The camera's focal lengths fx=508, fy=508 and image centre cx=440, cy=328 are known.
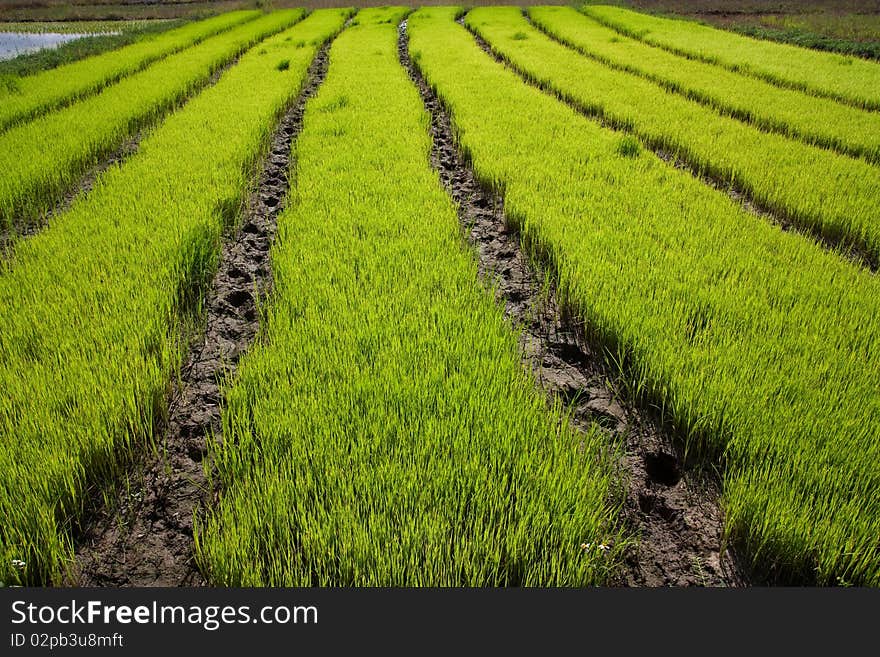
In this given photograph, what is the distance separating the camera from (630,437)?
2.03 meters

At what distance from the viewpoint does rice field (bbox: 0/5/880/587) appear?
1460 mm

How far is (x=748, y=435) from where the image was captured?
1.76m

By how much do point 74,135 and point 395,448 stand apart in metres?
5.74

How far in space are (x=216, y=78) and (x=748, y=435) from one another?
1076 cm

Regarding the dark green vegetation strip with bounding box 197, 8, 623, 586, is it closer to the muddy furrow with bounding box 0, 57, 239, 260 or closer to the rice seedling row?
the rice seedling row

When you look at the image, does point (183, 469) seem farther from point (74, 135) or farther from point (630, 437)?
point (74, 135)

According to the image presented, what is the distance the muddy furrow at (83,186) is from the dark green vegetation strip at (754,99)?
730 centimetres

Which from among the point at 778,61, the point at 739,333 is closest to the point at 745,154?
the point at 739,333

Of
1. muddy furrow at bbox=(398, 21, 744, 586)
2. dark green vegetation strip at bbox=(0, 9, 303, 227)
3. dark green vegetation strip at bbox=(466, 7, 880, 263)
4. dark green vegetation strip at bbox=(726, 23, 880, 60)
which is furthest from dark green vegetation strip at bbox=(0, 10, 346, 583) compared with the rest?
dark green vegetation strip at bbox=(726, 23, 880, 60)

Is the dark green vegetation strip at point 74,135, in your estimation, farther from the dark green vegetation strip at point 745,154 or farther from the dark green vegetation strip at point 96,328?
the dark green vegetation strip at point 745,154

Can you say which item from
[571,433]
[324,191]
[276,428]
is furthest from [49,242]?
[571,433]

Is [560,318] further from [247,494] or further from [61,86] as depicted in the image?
[61,86]

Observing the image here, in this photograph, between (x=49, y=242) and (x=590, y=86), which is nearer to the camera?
(x=49, y=242)

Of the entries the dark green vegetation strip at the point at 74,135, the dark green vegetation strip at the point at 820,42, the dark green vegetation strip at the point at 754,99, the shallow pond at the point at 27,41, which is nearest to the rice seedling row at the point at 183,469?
the dark green vegetation strip at the point at 74,135
